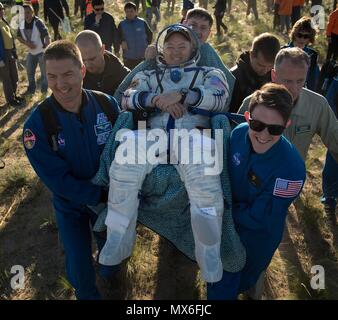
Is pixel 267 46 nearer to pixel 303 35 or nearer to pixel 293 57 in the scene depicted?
pixel 293 57

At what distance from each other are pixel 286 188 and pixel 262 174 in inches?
6.8

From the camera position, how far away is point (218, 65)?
11.2ft

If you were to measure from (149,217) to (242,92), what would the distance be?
5.74 ft

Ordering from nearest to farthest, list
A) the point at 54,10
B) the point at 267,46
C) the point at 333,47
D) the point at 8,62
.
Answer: the point at 267,46 < the point at 8,62 < the point at 333,47 < the point at 54,10

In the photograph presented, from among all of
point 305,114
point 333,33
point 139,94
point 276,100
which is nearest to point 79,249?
point 139,94

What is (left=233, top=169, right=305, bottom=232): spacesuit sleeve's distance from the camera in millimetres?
2496

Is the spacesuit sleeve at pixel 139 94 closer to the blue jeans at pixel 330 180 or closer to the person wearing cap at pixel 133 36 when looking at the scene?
the blue jeans at pixel 330 180

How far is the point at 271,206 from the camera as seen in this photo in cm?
256

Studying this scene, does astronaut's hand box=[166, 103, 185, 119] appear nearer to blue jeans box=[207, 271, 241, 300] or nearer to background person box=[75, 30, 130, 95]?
blue jeans box=[207, 271, 241, 300]

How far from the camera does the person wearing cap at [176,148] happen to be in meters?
2.48

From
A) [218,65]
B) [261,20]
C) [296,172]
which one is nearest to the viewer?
[296,172]

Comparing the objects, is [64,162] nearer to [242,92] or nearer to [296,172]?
[296,172]

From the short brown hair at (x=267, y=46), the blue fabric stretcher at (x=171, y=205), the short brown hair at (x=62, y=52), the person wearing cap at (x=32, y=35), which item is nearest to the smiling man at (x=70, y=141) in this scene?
the short brown hair at (x=62, y=52)

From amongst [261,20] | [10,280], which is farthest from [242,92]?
[261,20]
